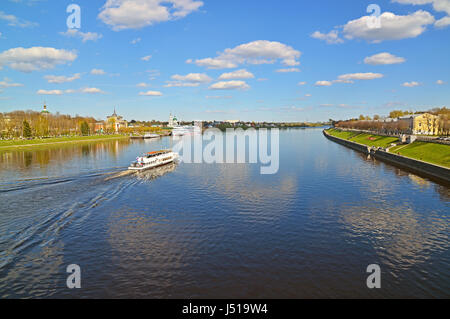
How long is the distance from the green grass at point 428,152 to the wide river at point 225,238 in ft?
31.0

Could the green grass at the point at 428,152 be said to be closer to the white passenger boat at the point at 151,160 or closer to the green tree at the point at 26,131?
the white passenger boat at the point at 151,160

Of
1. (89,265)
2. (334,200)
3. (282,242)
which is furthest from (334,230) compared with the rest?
(89,265)

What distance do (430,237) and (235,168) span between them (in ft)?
111

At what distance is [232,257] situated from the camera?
60.3 feet

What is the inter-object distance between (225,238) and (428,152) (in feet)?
162

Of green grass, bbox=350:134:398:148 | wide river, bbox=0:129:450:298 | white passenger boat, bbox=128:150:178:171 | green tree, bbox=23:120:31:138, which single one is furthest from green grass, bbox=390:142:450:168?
green tree, bbox=23:120:31:138

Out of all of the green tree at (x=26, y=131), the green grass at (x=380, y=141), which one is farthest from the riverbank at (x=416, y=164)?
the green tree at (x=26, y=131)

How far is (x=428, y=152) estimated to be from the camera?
171 ft

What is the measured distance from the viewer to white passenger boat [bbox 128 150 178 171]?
51344 mm

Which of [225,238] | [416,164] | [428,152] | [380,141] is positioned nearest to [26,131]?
[225,238]

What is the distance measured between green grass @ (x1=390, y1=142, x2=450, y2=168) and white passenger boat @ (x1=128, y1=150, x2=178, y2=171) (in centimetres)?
4848

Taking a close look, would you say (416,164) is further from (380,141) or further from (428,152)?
(380,141)

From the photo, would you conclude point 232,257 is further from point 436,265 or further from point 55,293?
point 436,265
